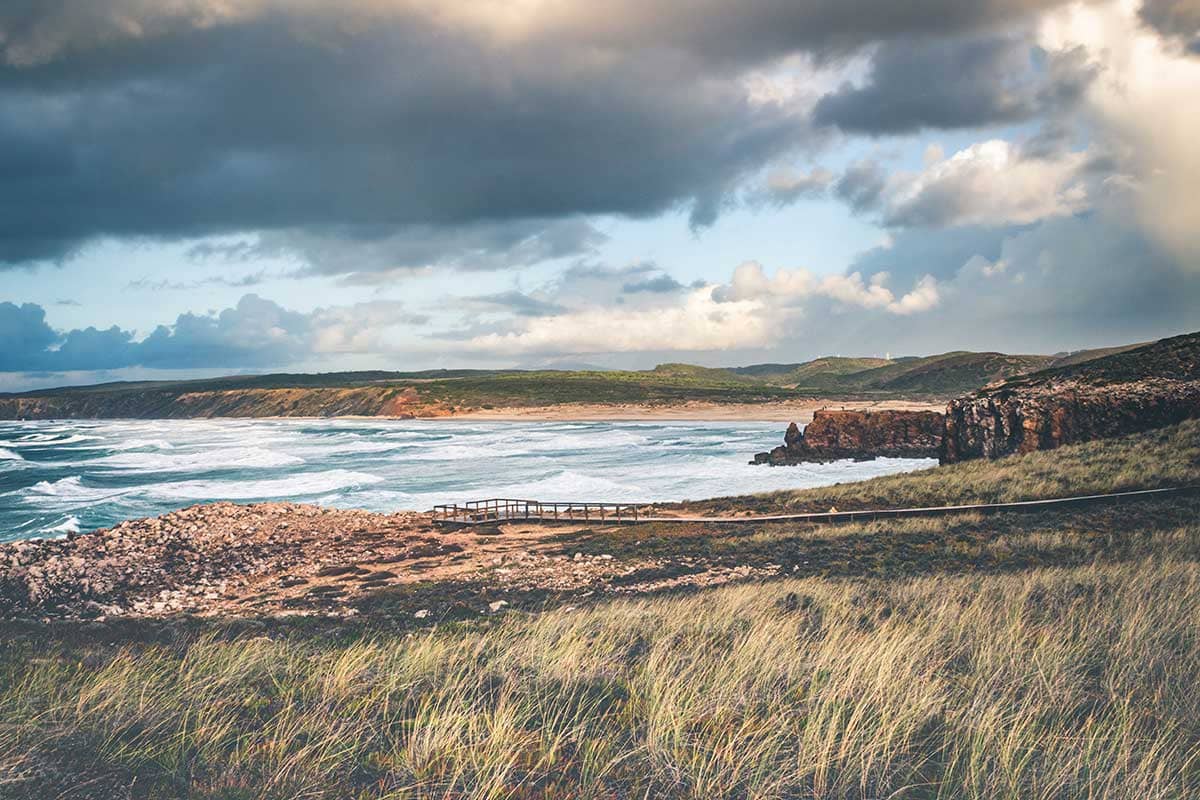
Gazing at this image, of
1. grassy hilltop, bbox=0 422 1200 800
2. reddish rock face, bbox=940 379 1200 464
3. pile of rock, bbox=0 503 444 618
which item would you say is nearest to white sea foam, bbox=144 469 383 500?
pile of rock, bbox=0 503 444 618

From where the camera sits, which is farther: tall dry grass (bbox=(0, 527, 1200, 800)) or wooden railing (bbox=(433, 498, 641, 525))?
wooden railing (bbox=(433, 498, 641, 525))

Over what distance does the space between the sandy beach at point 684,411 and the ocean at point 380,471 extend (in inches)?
860

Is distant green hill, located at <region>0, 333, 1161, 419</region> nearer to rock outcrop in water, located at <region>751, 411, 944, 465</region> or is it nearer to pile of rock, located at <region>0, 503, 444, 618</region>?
rock outcrop in water, located at <region>751, 411, 944, 465</region>

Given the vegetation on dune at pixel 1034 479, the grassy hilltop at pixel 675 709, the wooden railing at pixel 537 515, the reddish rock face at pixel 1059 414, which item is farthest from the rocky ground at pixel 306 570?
the reddish rock face at pixel 1059 414

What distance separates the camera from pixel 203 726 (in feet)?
15.4

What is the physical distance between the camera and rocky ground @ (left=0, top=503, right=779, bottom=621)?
16.6 metres

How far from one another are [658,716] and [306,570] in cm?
1905

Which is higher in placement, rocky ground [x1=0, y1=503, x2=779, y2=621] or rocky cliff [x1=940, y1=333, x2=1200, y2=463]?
rocky cliff [x1=940, y1=333, x2=1200, y2=463]

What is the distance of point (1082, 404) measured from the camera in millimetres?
33688

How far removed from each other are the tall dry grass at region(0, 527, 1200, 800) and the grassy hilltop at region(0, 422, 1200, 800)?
23mm

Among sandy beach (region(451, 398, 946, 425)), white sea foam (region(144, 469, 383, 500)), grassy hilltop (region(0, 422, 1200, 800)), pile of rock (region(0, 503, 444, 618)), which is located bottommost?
white sea foam (region(144, 469, 383, 500))

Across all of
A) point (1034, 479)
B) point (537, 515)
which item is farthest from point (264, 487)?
point (1034, 479)

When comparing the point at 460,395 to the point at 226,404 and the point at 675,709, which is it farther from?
the point at 675,709

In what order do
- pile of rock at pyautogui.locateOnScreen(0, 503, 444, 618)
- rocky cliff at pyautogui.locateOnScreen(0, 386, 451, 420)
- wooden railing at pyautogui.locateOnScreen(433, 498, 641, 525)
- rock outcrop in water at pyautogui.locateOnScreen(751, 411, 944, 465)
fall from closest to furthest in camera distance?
pile of rock at pyautogui.locateOnScreen(0, 503, 444, 618) < wooden railing at pyautogui.locateOnScreen(433, 498, 641, 525) < rock outcrop in water at pyautogui.locateOnScreen(751, 411, 944, 465) < rocky cliff at pyautogui.locateOnScreen(0, 386, 451, 420)
